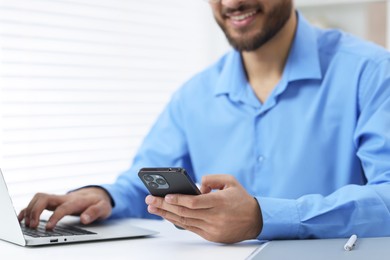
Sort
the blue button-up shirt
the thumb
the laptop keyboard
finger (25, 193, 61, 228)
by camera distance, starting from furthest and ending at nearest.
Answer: the blue button-up shirt → finger (25, 193, 61, 228) → the laptop keyboard → the thumb

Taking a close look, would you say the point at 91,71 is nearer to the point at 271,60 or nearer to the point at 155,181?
the point at 271,60

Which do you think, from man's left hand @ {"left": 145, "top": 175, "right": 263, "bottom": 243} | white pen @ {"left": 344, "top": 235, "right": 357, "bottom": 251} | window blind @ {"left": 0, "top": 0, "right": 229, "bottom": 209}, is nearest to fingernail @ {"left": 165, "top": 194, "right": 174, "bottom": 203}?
man's left hand @ {"left": 145, "top": 175, "right": 263, "bottom": 243}

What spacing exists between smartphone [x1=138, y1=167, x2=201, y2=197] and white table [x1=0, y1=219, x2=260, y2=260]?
0.35 feet

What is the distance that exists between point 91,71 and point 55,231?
0.92 m

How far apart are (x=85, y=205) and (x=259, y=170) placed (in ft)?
1.44

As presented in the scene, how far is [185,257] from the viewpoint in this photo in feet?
3.62

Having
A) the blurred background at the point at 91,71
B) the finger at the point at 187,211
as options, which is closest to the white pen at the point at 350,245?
the finger at the point at 187,211

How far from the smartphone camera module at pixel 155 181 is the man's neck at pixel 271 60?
2.07 feet

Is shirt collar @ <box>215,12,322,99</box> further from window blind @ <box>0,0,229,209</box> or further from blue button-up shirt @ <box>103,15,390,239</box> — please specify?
window blind @ <box>0,0,229,209</box>

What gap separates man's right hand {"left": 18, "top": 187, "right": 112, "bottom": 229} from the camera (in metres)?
1.41

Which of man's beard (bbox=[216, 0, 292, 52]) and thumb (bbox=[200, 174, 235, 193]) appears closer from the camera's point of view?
thumb (bbox=[200, 174, 235, 193])

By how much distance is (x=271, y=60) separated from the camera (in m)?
1.71

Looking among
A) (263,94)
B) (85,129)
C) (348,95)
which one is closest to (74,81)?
(85,129)

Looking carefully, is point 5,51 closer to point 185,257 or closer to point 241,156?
point 241,156
